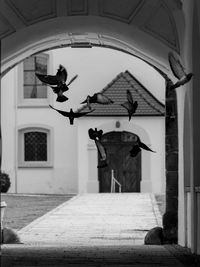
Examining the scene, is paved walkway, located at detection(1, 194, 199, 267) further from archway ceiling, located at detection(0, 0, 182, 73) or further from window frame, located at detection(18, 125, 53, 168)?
window frame, located at detection(18, 125, 53, 168)

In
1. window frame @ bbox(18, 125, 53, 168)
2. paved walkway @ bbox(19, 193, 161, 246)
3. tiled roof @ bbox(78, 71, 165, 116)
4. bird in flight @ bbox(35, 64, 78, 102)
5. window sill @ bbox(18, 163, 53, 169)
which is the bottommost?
paved walkway @ bbox(19, 193, 161, 246)

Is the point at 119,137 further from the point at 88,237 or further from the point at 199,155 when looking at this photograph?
the point at 199,155

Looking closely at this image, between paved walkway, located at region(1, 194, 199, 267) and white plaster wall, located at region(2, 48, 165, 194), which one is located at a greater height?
white plaster wall, located at region(2, 48, 165, 194)

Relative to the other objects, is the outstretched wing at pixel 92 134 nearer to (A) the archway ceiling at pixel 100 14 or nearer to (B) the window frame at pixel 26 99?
(A) the archway ceiling at pixel 100 14

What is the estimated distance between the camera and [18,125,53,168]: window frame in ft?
94.8

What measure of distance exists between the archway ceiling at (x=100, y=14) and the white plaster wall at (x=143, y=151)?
53.9ft

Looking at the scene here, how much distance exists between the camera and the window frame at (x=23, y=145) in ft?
94.8

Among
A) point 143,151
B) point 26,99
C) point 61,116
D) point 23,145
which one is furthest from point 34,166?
point 143,151

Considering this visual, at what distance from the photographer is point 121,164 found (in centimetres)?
2828

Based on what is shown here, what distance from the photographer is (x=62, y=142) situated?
29141 millimetres

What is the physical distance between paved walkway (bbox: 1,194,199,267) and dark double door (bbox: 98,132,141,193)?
12.5 ft

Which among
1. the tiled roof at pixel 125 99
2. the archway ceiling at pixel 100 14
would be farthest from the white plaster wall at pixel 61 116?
the archway ceiling at pixel 100 14

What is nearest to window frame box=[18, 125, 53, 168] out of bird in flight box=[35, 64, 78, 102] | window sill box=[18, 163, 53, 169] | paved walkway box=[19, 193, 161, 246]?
window sill box=[18, 163, 53, 169]

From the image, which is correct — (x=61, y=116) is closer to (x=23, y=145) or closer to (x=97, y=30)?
(x=23, y=145)
